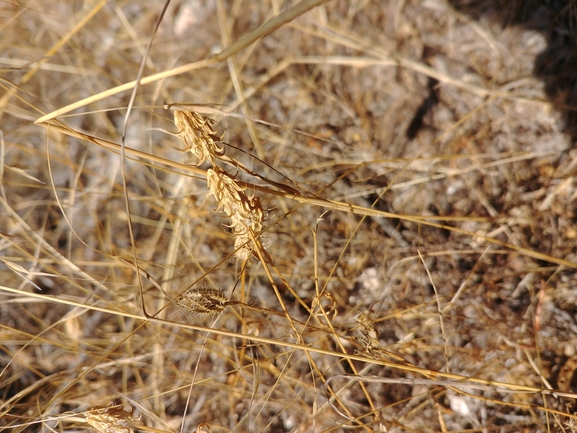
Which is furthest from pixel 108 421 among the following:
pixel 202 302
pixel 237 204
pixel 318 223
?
pixel 318 223

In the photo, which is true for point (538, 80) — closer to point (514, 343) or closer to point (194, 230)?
point (514, 343)

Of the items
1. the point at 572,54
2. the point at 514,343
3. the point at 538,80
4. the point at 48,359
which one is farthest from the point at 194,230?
the point at 572,54

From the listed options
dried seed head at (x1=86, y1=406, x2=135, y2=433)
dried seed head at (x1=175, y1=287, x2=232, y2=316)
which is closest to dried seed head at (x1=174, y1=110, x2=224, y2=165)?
dried seed head at (x1=175, y1=287, x2=232, y2=316)

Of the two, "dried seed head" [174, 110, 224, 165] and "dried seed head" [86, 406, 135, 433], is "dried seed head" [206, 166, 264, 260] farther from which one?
"dried seed head" [86, 406, 135, 433]

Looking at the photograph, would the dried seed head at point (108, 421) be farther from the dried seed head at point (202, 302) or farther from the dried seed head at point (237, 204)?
the dried seed head at point (237, 204)

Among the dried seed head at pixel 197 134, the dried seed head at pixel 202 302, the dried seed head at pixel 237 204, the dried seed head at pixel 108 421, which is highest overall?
the dried seed head at pixel 197 134

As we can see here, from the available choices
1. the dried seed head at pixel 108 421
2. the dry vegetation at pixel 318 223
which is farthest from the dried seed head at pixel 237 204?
the dried seed head at pixel 108 421
